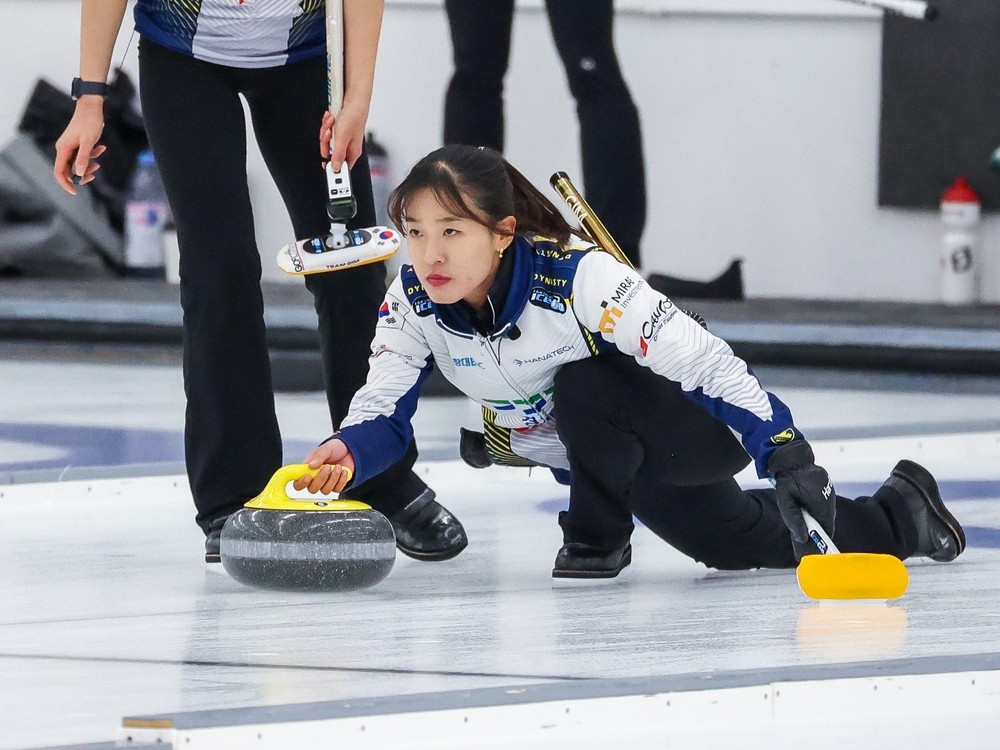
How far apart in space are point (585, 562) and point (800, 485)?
1.10ft

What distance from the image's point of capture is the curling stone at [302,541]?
203 cm

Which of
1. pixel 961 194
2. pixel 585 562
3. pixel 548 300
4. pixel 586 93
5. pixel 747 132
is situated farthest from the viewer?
pixel 747 132

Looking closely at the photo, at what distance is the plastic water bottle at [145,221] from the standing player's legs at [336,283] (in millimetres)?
3390

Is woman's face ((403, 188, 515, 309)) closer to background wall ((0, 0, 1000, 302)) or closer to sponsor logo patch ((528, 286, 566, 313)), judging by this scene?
sponsor logo patch ((528, 286, 566, 313))

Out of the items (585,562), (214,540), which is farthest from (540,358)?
(214,540)

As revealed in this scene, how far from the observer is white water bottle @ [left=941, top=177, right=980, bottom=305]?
5.03 m

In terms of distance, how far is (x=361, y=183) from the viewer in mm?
2400

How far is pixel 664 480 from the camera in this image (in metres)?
2.14

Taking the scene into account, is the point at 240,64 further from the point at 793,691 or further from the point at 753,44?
the point at 753,44

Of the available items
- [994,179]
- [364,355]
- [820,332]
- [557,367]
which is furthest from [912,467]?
[994,179]

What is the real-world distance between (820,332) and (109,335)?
196cm

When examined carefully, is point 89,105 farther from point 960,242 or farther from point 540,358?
point 960,242

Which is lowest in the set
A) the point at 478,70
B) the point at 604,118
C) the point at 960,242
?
the point at 960,242

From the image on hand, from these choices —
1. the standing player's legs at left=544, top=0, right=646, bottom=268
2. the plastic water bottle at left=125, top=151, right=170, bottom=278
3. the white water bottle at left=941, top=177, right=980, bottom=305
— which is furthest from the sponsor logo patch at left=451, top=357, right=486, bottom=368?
the plastic water bottle at left=125, top=151, right=170, bottom=278
